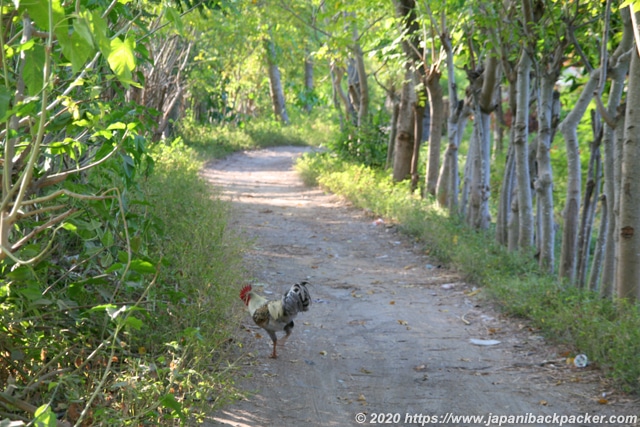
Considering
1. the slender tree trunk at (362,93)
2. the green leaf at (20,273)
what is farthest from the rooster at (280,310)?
the slender tree trunk at (362,93)

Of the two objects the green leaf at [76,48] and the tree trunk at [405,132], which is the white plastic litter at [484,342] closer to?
the green leaf at [76,48]

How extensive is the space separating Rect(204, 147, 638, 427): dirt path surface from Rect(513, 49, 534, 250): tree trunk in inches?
44.0

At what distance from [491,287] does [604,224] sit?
166 centimetres

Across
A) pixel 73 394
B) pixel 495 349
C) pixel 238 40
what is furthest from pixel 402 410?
pixel 238 40

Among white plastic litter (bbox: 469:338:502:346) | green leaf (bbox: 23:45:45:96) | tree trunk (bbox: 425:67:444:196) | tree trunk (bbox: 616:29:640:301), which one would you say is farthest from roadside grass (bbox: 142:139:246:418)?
tree trunk (bbox: 425:67:444:196)

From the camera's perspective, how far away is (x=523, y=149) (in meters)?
8.98

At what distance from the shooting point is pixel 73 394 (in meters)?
3.74

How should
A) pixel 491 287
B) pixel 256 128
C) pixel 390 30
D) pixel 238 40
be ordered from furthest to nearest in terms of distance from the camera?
pixel 256 128, pixel 238 40, pixel 390 30, pixel 491 287

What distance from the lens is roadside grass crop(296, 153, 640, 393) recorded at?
558 centimetres

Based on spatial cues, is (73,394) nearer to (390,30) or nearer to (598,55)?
(598,55)

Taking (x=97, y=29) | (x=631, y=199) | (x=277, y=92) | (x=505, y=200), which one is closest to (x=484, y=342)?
(x=631, y=199)

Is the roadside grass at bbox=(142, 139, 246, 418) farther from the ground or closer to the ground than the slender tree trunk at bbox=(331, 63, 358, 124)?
closer to the ground

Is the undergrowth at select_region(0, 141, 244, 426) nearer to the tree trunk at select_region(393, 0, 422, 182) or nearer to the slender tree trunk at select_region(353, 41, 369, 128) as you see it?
the tree trunk at select_region(393, 0, 422, 182)

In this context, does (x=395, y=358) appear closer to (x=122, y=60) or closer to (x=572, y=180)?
(x=572, y=180)
